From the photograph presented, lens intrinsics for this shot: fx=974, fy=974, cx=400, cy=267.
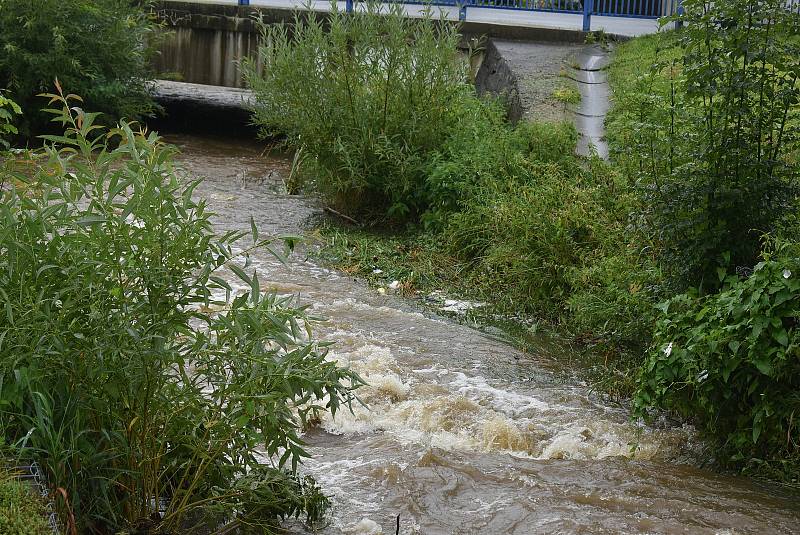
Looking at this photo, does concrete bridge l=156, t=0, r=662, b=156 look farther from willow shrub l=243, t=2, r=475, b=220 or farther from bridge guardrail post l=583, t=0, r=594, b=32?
willow shrub l=243, t=2, r=475, b=220

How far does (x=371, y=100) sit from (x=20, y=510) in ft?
26.3

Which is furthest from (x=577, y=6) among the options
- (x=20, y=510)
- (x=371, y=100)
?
(x=20, y=510)

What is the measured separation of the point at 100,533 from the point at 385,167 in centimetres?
722

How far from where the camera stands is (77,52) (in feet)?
48.7

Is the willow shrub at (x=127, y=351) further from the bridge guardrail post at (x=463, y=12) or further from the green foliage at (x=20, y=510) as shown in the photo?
the bridge guardrail post at (x=463, y=12)

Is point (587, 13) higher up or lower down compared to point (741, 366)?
higher up

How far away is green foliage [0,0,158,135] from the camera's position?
1436 centimetres

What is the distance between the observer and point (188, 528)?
14.3 feet

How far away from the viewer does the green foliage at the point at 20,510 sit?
127 inches

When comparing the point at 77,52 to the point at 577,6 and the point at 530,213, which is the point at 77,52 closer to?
the point at 577,6

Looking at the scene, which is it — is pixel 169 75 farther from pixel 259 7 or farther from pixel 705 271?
pixel 705 271

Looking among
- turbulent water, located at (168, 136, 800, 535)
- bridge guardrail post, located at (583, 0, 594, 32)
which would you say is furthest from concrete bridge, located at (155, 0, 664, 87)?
turbulent water, located at (168, 136, 800, 535)

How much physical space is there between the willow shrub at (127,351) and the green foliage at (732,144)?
126 inches

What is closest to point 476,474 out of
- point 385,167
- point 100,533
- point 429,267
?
point 100,533
